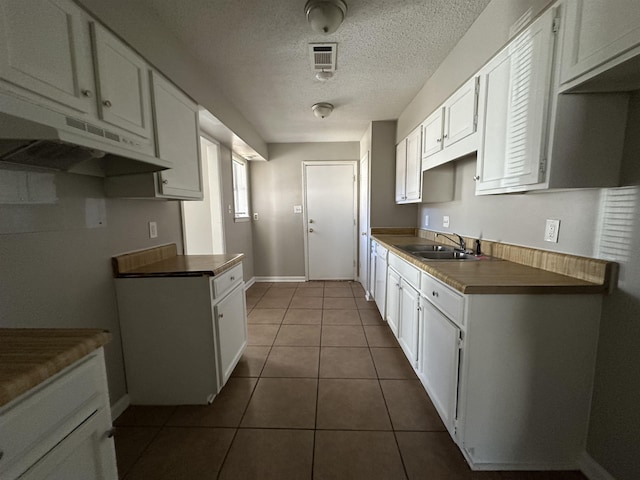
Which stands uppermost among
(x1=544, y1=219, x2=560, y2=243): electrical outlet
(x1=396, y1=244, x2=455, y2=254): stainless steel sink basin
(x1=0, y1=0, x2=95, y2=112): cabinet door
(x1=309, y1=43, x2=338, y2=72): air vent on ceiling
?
(x1=309, y1=43, x2=338, y2=72): air vent on ceiling

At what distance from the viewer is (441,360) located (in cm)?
144

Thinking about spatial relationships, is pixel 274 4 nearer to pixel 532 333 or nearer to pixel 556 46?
pixel 556 46

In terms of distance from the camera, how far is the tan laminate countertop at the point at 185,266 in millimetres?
1611

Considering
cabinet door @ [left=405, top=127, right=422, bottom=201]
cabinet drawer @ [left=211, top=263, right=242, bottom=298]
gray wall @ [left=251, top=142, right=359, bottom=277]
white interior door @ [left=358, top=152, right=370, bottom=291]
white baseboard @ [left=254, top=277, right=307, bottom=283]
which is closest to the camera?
cabinet drawer @ [left=211, top=263, right=242, bottom=298]

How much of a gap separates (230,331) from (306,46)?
2.06 metres

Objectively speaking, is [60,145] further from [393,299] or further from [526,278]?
[393,299]

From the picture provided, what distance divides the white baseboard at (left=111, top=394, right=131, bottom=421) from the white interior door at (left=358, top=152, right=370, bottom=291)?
270 centimetres

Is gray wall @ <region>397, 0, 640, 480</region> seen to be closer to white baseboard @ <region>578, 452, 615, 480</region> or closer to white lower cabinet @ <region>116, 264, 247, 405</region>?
white baseboard @ <region>578, 452, 615, 480</region>

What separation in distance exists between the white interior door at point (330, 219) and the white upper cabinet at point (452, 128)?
198cm

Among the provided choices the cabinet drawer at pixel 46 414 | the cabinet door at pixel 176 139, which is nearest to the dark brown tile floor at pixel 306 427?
the cabinet drawer at pixel 46 414

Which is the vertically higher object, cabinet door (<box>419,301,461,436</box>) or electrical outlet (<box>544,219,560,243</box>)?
electrical outlet (<box>544,219,560,243</box>)

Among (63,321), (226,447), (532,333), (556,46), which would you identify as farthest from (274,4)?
(226,447)

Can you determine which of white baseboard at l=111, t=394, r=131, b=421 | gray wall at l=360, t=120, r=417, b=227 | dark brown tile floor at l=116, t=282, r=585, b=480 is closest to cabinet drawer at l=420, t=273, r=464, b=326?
dark brown tile floor at l=116, t=282, r=585, b=480

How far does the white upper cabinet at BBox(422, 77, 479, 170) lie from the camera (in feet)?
5.36
